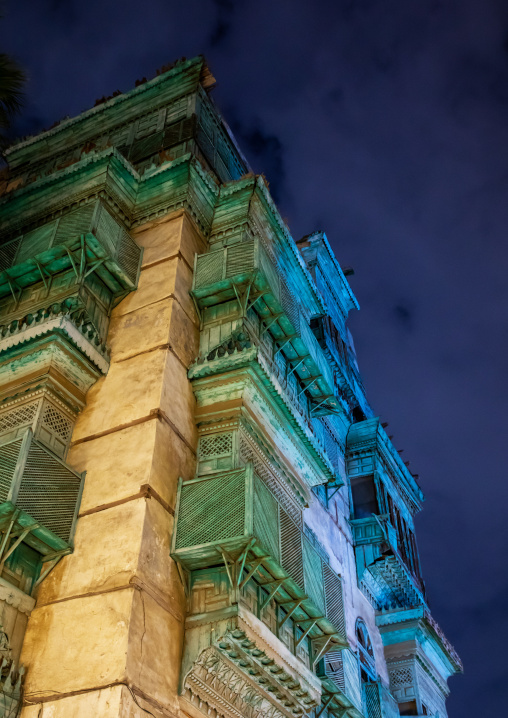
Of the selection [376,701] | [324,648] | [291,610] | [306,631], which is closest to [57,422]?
[291,610]

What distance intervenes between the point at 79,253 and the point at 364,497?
1115 cm

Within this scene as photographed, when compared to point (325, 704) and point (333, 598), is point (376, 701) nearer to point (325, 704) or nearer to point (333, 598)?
point (325, 704)

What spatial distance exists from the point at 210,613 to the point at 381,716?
8.76 meters

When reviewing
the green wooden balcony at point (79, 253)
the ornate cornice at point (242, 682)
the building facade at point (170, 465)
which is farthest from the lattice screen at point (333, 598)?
Answer: the green wooden balcony at point (79, 253)

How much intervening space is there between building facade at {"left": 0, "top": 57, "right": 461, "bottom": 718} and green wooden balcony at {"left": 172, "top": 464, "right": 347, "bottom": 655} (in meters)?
0.03

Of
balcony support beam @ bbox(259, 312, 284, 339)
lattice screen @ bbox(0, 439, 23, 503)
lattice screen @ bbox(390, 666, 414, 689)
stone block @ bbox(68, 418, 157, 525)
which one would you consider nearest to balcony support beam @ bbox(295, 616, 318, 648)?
stone block @ bbox(68, 418, 157, 525)

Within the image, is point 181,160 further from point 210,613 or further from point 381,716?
point 381,716

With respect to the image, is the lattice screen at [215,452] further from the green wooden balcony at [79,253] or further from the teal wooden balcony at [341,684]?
the teal wooden balcony at [341,684]

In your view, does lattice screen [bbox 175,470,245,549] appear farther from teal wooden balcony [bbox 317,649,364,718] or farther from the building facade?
teal wooden balcony [bbox 317,649,364,718]

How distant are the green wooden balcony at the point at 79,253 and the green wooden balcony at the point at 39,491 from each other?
3.67 metres

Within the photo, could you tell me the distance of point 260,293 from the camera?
13.3 meters

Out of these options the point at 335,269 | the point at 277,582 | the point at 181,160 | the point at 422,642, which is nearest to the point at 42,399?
the point at 277,582

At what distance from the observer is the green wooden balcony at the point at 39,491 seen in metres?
9.18

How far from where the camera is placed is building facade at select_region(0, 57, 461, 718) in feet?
30.1
